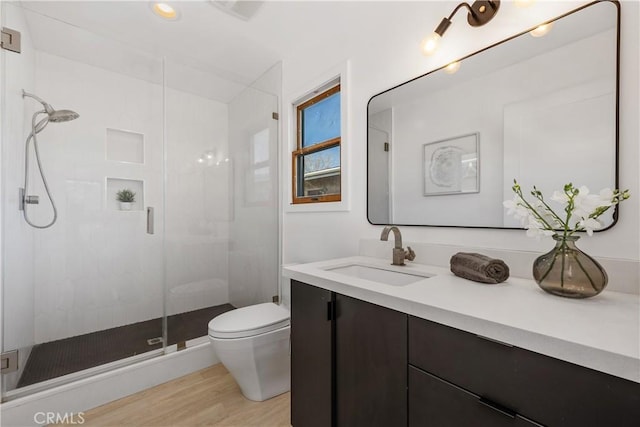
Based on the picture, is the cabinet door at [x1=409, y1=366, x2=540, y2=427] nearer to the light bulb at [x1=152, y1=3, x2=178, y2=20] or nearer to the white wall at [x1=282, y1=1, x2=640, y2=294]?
the white wall at [x1=282, y1=1, x2=640, y2=294]

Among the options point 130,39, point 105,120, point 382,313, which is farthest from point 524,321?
point 105,120

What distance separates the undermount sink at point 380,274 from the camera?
1.18 meters

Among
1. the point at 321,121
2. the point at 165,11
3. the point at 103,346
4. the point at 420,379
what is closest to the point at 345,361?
the point at 420,379

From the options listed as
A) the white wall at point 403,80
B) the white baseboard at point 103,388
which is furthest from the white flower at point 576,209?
the white baseboard at point 103,388

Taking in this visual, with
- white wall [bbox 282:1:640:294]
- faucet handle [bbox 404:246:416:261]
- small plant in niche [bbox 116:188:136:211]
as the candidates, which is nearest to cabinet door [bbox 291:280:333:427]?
faucet handle [bbox 404:246:416:261]

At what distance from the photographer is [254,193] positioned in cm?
249

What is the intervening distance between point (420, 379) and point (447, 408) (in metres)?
0.08

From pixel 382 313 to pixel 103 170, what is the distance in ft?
8.17

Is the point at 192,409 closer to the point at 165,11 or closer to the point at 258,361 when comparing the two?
the point at 258,361

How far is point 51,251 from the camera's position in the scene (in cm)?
A: 197

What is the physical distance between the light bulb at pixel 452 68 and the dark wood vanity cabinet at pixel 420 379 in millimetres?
1084

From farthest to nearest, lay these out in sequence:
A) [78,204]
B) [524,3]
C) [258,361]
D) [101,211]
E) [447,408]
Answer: [101,211], [78,204], [258,361], [524,3], [447,408]

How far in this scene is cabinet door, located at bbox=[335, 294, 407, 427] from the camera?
0.79m

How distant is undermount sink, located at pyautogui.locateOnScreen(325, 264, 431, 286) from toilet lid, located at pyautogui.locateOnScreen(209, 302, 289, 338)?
1.83 ft
